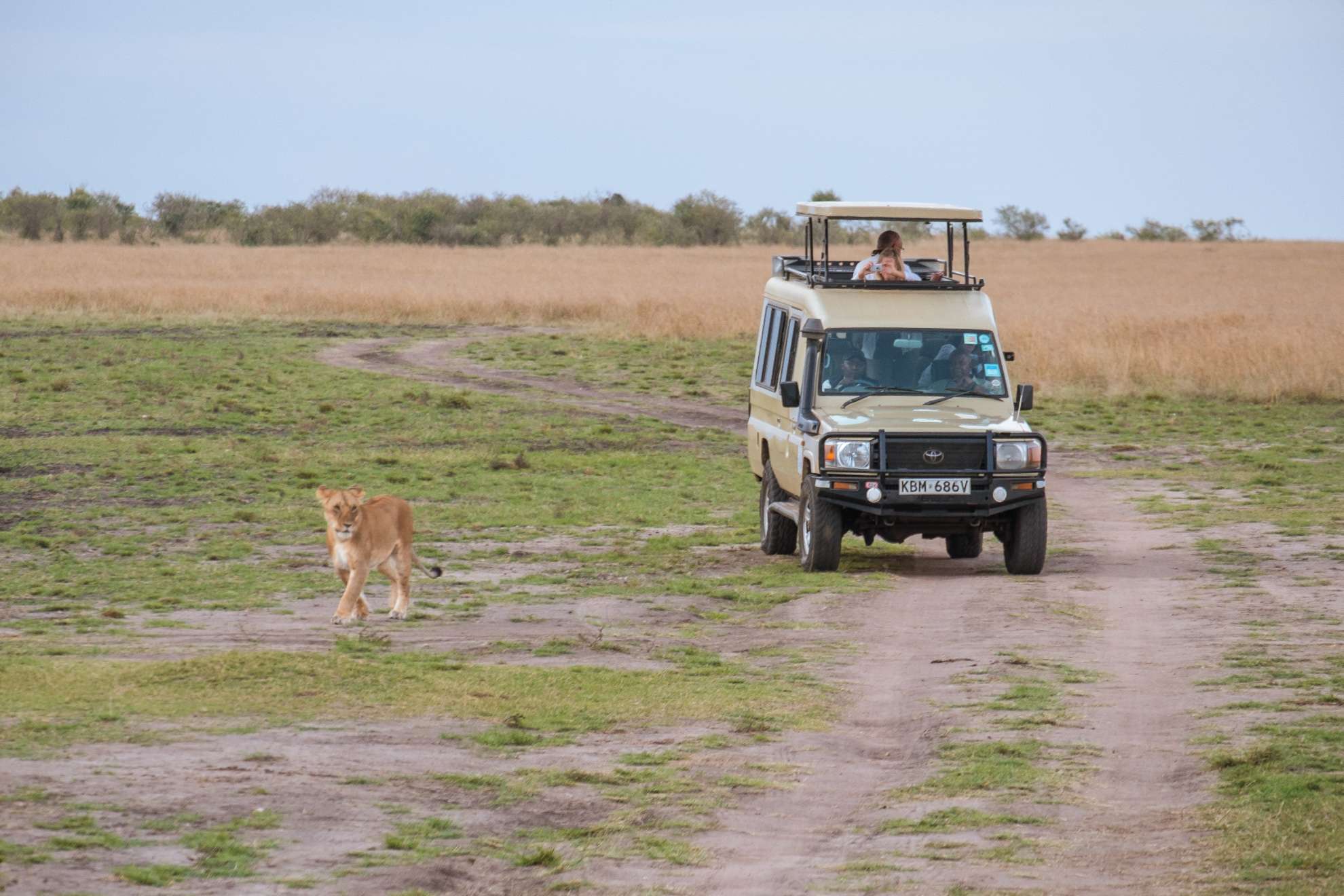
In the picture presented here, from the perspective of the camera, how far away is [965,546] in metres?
14.3

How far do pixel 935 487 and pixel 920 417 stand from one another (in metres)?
0.63

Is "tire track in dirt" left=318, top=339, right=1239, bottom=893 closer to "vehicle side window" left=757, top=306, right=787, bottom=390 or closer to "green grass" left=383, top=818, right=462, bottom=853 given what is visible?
"green grass" left=383, top=818, right=462, bottom=853

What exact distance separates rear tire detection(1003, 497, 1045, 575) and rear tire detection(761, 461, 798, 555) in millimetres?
1725

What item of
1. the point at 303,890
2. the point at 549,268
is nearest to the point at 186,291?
the point at 549,268

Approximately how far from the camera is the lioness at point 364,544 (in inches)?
400

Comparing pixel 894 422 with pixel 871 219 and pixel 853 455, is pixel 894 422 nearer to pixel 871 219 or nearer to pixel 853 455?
pixel 853 455

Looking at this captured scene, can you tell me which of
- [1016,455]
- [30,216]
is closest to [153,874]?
[1016,455]

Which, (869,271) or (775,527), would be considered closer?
(775,527)

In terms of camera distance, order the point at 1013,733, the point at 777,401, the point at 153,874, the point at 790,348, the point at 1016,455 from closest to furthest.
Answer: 1. the point at 153,874
2. the point at 1013,733
3. the point at 1016,455
4. the point at 790,348
5. the point at 777,401

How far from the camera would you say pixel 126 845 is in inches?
240

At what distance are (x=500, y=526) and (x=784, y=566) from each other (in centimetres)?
283

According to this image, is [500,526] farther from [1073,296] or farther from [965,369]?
[1073,296]

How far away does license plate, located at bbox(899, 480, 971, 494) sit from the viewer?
12.2 metres

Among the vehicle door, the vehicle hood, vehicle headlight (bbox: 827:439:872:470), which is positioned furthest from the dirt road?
the vehicle door
